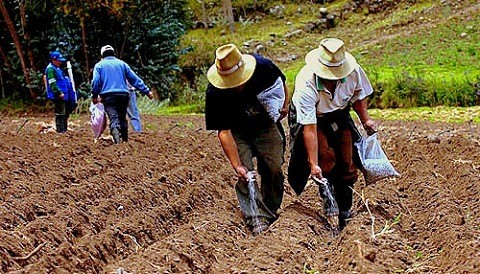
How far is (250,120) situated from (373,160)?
1.05 meters

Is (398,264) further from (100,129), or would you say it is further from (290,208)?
(100,129)

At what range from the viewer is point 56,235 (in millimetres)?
5734

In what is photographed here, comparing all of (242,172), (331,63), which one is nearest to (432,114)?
(242,172)

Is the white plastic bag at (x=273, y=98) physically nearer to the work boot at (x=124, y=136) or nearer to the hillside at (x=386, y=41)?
the work boot at (x=124, y=136)

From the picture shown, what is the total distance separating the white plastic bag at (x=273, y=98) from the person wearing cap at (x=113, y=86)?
14.7ft

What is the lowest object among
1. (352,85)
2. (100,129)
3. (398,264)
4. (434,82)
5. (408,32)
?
(408,32)

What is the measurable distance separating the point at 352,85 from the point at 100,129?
5890 millimetres

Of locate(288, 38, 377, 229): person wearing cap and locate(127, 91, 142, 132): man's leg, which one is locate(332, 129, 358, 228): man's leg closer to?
locate(288, 38, 377, 229): person wearing cap

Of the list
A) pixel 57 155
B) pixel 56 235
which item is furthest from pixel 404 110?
pixel 56 235

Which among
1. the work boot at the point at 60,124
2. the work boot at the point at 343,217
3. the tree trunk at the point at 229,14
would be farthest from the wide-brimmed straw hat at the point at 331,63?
the tree trunk at the point at 229,14

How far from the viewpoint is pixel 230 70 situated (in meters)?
5.85

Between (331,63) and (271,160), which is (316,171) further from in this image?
(331,63)

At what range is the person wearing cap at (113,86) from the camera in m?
10.4

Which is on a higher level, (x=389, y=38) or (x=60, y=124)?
(x=60, y=124)
